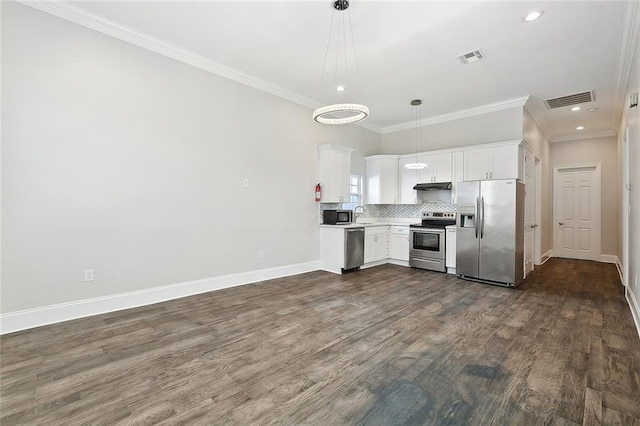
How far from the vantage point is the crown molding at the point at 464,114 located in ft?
17.9

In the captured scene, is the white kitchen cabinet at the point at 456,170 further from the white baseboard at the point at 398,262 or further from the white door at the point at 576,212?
the white door at the point at 576,212

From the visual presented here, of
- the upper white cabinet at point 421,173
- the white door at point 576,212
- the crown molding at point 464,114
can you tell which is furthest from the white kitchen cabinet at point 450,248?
the white door at point 576,212

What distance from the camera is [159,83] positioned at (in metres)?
3.85

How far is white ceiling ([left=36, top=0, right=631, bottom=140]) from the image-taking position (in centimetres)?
312

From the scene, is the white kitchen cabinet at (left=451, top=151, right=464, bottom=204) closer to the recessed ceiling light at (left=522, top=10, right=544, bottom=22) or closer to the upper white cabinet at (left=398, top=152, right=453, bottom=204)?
the upper white cabinet at (left=398, top=152, right=453, bottom=204)

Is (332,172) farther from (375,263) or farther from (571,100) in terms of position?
(571,100)

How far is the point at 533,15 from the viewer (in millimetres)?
3148

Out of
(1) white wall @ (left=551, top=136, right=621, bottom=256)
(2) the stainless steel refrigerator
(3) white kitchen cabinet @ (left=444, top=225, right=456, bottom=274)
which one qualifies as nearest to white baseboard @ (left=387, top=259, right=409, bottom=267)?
(3) white kitchen cabinet @ (left=444, top=225, right=456, bottom=274)

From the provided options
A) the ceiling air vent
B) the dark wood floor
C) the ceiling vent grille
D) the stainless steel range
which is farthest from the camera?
the stainless steel range

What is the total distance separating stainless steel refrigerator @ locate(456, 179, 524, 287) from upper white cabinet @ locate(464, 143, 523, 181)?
0.44 meters

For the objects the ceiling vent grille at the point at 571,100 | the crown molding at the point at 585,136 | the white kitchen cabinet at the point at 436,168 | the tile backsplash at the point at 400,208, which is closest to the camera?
the ceiling vent grille at the point at 571,100

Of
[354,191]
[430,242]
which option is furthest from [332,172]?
[430,242]

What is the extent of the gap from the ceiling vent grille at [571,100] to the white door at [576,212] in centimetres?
306

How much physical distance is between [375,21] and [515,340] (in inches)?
144
